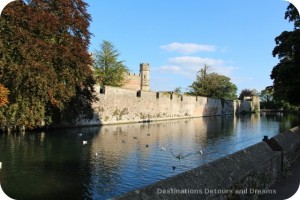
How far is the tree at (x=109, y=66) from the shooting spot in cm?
4747

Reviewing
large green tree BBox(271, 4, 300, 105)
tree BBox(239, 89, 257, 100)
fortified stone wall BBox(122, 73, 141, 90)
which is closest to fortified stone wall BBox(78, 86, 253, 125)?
fortified stone wall BBox(122, 73, 141, 90)

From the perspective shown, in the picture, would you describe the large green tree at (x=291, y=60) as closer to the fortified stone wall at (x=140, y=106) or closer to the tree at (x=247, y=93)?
the fortified stone wall at (x=140, y=106)

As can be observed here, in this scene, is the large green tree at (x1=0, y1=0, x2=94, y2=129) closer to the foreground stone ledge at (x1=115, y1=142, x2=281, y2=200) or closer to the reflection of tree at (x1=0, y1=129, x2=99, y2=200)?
the reflection of tree at (x1=0, y1=129, x2=99, y2=200)

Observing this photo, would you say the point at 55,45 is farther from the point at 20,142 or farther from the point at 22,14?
the point at 20,142

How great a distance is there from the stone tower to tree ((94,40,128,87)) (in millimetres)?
22221

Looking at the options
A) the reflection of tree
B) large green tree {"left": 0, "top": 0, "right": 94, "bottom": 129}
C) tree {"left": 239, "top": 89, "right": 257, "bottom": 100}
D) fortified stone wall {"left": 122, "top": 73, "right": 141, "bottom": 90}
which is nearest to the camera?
the reflection of tree

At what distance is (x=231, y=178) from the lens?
17.9 ft

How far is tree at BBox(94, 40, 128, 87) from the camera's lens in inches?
1869

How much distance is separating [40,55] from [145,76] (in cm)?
5416

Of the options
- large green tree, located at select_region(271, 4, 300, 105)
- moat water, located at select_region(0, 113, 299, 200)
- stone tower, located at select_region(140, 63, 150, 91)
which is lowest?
moat water, located at select_region(0, 113, 299, 200)

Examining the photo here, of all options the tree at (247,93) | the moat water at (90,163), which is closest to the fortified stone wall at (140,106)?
the moat water at (90,163)

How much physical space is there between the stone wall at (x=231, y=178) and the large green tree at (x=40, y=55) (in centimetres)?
1230

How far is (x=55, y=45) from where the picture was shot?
19.6 metres

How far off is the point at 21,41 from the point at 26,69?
1.27 m
